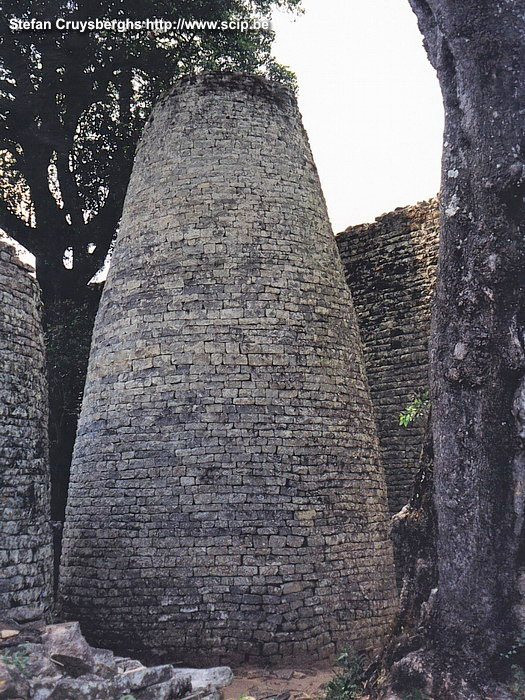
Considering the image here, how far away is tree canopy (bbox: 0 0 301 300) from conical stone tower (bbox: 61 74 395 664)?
617cm

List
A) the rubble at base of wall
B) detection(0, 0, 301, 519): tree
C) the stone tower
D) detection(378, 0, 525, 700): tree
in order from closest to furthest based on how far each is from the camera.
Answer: the rubble at base of wall, detection(378, 0, 525, 700): tree, the stone tower, detection(0, 0, 301, 519): tree

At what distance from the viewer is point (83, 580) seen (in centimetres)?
913

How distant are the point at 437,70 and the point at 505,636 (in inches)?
208

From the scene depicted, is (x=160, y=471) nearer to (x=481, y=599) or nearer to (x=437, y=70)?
(x=481, y=599)

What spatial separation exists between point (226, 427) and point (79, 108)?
433 inches

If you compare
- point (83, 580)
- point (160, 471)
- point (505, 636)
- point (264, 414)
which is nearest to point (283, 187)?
point (264, 414)

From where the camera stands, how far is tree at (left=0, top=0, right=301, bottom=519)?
16.3 metres

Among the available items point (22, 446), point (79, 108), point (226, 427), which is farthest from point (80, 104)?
point (22, 446)

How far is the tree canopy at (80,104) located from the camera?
16.3 metres

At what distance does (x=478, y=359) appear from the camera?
637cm

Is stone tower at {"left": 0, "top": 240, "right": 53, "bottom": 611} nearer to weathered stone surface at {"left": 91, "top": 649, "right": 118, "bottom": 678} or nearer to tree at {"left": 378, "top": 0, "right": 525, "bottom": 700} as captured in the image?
weathered stone surface at {"left": 91, "top": 649, "right": 118, "bottom": 678}

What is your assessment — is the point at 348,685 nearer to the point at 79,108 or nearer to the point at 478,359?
the point at 478,359

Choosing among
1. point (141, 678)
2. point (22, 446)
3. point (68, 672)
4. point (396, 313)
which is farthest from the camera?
point (396, 313)

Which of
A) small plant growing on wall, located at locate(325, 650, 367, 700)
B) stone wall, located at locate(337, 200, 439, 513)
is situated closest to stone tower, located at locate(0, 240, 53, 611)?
small plant growing on wall, located at locate(325, 650, 367, 700)
